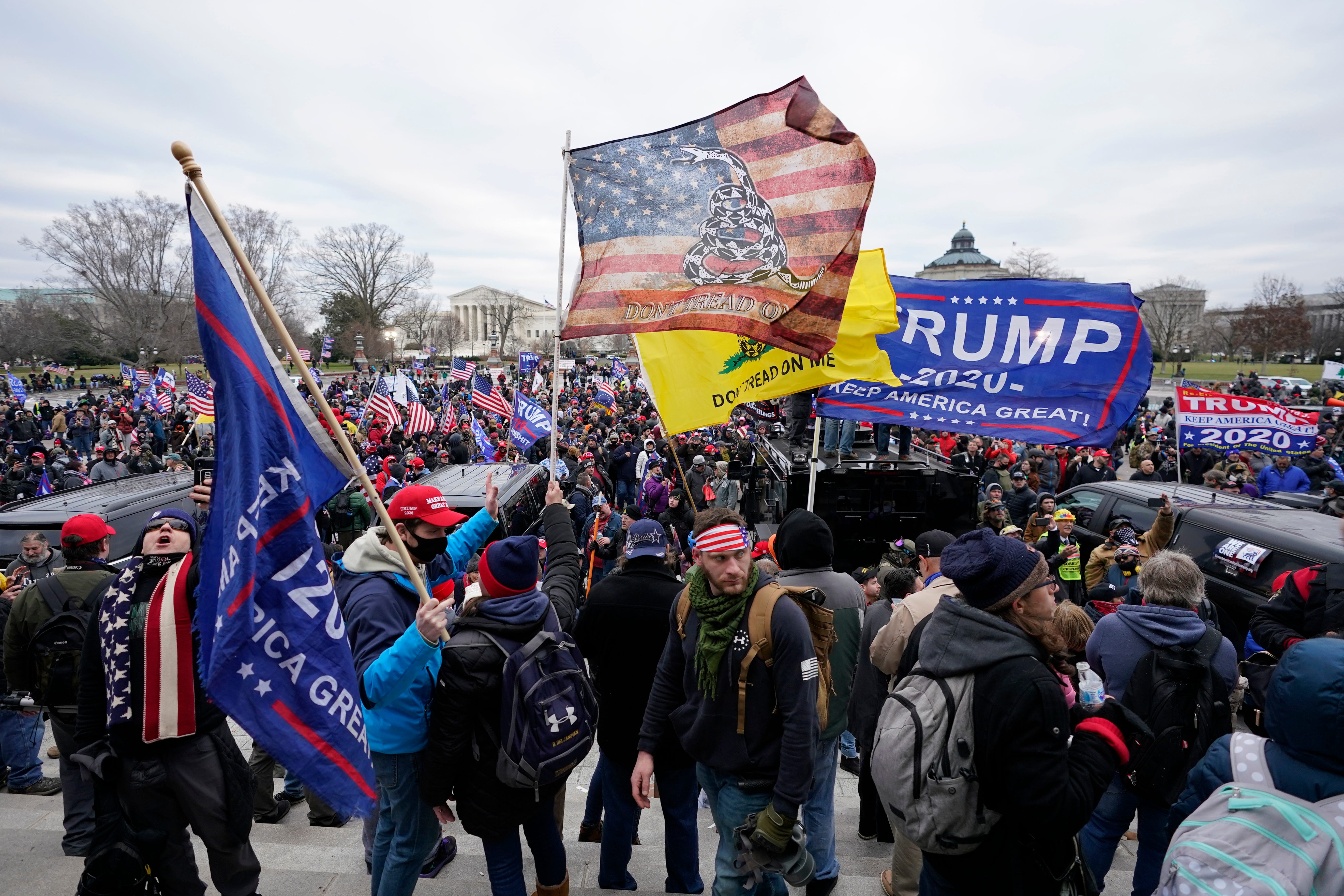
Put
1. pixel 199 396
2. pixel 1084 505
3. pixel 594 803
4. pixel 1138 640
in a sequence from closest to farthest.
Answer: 1. pixel 1138 640
2. pixel 594 803
3. pixel 1084 505
4. pixel 199 396

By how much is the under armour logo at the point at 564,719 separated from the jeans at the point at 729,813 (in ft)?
1.89

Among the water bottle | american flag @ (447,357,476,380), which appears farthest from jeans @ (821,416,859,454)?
american flag @ (447,357,476,380)

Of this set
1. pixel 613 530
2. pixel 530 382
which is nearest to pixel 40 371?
pixel 530 382

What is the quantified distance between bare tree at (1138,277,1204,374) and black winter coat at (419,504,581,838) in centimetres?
7304

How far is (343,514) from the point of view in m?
9.80

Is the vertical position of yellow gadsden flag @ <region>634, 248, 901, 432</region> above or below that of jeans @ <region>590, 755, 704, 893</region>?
above

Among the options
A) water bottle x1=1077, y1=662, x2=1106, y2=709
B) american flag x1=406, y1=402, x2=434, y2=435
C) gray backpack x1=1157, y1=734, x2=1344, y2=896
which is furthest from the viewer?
american flag x1=406, y1=402, x2=434, y2=435

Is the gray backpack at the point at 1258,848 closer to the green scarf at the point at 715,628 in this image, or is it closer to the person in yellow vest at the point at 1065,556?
the green scarf at the point at 715,628

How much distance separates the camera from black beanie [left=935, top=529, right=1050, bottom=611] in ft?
6.88

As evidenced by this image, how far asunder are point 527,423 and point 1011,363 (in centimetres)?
856

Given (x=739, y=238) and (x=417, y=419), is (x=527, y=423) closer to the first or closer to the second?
(x=417, y=419)

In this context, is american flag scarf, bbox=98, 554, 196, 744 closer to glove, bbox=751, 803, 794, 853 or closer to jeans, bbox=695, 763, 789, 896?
jeans, bbox=695, 763, 789, 896

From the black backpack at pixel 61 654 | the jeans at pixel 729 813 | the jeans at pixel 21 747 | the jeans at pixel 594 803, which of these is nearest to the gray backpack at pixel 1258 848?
the jeans at pixel 729 813

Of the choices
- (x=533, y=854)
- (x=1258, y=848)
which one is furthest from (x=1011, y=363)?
(x=533, y=854)
